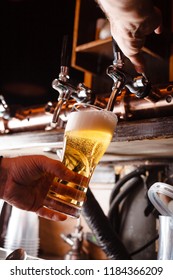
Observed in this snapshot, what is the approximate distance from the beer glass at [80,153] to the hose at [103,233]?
655 mm

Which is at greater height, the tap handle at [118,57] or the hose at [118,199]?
the tap handle at [118,57]

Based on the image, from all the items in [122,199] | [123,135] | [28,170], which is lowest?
[122,199]

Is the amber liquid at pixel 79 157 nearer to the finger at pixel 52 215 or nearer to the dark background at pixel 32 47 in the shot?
the finger at pixel 52 215

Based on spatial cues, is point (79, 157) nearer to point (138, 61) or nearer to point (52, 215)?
point (52, 215)

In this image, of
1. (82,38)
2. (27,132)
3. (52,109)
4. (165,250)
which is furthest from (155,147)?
(82,38)

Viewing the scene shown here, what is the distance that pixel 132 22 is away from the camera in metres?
1.17

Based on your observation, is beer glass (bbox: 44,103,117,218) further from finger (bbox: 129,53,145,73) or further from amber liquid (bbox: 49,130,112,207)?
finger (bbox: 129,53,145,73)

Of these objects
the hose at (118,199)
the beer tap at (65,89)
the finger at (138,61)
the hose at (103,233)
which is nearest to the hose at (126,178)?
the hose at (118,199)

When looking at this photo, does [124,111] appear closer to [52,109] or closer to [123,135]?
[123,135]

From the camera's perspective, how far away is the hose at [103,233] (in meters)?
1.71

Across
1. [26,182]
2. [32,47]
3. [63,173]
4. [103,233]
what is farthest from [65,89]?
[32,47]

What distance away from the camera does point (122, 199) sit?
6.48 feet

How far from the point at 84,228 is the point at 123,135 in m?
1.09

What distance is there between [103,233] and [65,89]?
732 mm
